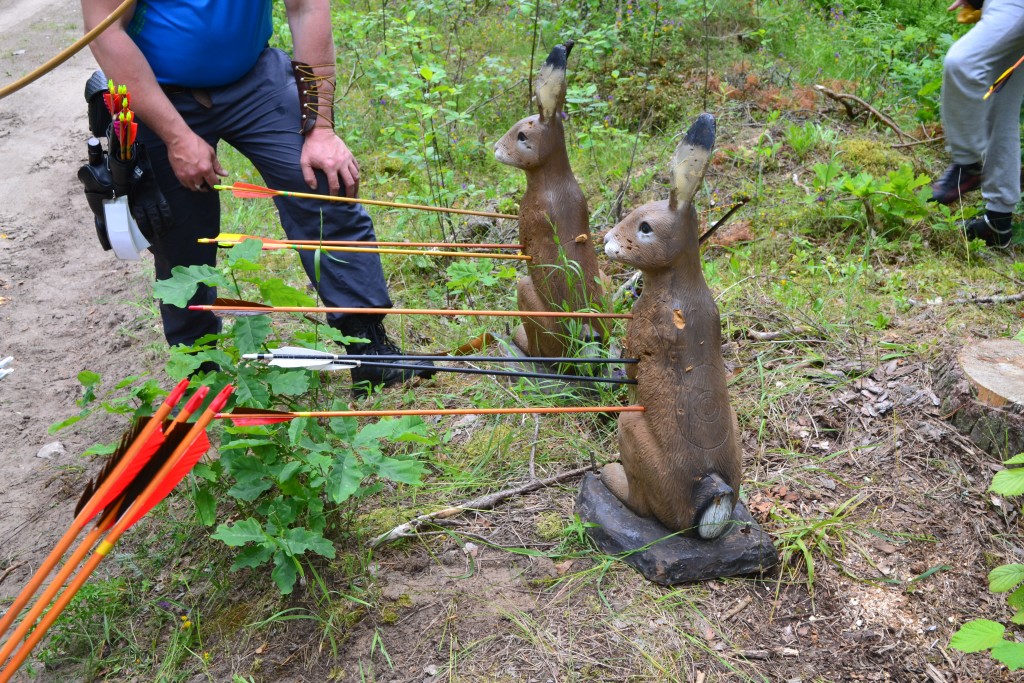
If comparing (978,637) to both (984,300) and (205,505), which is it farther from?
(984,300)

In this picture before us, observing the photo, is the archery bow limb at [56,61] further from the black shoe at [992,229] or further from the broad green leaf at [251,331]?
the black shoe at [992,229]

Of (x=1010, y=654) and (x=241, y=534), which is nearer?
(x=1010, y=654)

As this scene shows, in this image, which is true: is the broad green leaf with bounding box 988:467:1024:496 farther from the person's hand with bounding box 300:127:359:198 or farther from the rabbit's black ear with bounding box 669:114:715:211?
the person's hand with bounding box 300:127:359:198

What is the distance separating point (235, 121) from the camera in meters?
3.19

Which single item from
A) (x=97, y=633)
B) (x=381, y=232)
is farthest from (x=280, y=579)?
(x=381, y=232)

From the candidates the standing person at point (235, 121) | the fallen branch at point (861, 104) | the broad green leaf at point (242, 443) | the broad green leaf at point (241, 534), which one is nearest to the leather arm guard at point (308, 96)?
the standing person at point (235, 121)

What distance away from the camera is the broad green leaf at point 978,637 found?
170cm

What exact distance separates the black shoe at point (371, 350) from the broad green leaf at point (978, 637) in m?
2.18

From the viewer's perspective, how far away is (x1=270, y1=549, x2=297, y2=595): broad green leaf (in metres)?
2.17

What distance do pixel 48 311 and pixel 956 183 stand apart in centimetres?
531

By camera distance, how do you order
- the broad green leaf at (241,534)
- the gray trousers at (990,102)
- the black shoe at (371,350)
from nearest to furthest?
the broad green leaf at (241,534) → the black shoe at (371,350) → the gray trousers at (990,102)

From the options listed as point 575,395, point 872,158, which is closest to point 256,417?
point 575,395

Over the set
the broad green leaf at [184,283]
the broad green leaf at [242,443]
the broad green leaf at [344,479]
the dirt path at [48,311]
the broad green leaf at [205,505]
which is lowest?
the dirt path at [48,311]

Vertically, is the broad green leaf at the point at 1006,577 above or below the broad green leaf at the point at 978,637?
below
